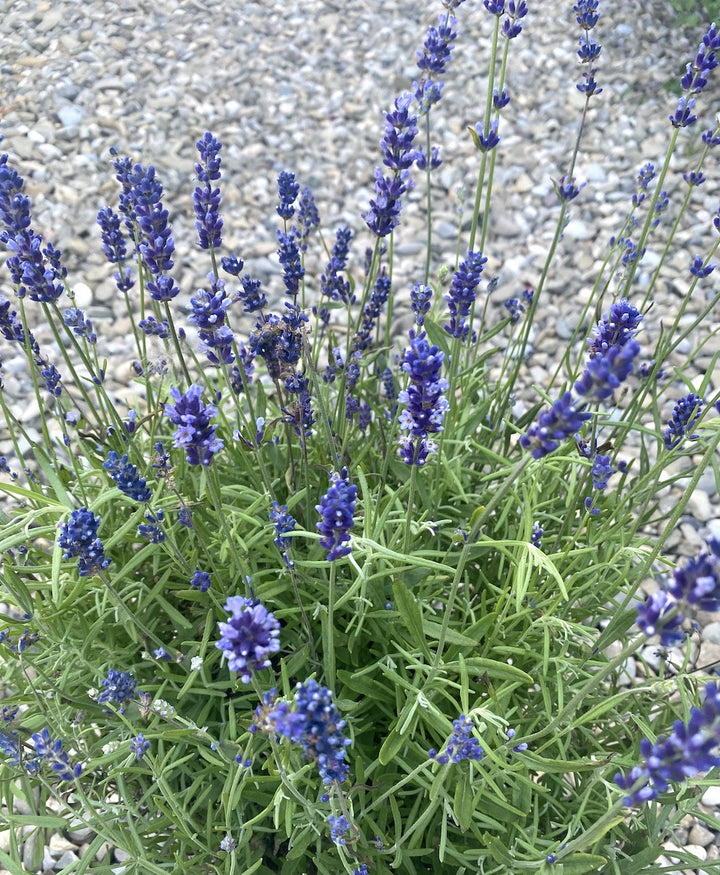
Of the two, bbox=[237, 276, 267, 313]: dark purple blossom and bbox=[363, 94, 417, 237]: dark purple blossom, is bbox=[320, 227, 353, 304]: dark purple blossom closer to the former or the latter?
bbox=[363, 94, 417, 237]: dark purple blossom

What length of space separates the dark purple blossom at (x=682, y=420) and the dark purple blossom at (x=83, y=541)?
1.39 meters

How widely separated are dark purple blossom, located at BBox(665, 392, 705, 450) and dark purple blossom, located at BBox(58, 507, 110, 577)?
1393 millimetres

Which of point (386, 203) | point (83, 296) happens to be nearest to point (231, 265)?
point (386, 203)

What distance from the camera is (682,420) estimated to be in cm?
195

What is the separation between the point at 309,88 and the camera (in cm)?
571

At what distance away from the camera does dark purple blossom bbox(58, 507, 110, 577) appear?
152cm

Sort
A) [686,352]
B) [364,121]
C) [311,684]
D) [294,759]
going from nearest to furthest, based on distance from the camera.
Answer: [311,684] < [294,759] < [686,352] < [364,121]

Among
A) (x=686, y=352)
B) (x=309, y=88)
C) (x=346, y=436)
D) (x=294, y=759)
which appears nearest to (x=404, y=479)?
(x=346, y=436)

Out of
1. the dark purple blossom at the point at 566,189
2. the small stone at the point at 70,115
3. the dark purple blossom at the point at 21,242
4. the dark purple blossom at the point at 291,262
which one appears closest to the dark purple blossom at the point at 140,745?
the dark purple blossom at the point at 21,242

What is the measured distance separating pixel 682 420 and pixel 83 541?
4.81 ft

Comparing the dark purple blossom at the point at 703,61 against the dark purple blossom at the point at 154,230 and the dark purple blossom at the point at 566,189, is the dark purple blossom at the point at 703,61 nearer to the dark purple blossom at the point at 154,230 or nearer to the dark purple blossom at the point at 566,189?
the dark purple blossom at the point at 566,189

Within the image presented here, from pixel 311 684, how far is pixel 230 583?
41.8 inches

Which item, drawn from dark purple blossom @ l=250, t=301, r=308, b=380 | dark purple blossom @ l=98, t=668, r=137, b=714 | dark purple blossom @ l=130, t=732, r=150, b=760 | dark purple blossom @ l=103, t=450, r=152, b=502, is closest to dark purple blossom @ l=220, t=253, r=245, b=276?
dark purple blossom @ l=250, t=301, r=308, b=380

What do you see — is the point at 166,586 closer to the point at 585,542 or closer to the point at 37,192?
the point at 585,542
